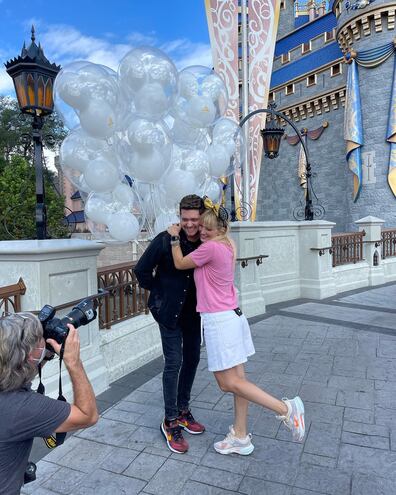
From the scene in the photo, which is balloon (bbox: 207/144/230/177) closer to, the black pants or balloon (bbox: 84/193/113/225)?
balloon (bbox: 84/193/113/225)

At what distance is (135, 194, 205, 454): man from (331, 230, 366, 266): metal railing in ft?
20.2

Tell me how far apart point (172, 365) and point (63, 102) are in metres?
2.63

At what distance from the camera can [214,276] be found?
2.35 metres

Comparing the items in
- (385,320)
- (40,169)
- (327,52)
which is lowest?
(385,320)

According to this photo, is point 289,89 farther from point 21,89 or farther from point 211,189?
point 21,89

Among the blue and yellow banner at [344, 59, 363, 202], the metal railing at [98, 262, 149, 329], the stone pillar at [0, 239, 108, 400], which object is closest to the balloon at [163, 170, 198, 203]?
the metal railing at [98, 262, 149, 329]

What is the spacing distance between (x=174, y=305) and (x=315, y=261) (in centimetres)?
559

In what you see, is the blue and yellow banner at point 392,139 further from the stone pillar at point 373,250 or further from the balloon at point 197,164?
the balloon at point 197,164

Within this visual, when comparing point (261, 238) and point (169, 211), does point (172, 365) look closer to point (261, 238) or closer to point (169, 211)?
point (169, 211)

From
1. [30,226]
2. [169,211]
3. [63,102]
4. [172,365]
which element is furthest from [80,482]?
[30,226]

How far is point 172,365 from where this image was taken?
253cm

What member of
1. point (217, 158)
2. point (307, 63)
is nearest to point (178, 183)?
point (217, 158)

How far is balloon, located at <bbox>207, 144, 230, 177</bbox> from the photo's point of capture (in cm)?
475

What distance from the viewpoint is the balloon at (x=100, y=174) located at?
154 inches
